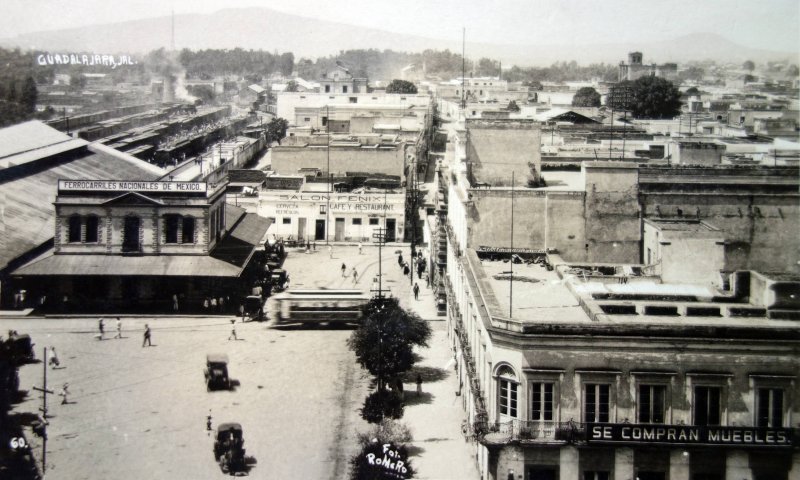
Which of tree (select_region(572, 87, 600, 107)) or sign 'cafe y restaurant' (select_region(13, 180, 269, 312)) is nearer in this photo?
sign 'cafe y restaurant' (select_region(13, 180, 269, 312))

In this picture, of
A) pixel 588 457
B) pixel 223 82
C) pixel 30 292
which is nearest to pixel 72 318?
pixel 30 292

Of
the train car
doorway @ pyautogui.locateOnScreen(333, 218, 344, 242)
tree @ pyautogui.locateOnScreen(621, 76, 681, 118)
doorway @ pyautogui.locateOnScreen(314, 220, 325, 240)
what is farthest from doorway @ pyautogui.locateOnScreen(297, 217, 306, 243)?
tree @ pyautogui.locateOnScreen(621, 76, 681, 118)

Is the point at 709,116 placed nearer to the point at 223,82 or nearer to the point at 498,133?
the point at 498,133

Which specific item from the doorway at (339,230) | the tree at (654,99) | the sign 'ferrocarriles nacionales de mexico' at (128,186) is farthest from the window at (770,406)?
the tree at (654,99)

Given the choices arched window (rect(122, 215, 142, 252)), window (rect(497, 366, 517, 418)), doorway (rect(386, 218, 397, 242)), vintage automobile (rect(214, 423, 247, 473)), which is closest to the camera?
window (rect(497, 366, 517, 418))

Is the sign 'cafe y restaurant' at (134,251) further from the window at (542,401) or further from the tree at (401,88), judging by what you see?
the tree at (401,88)

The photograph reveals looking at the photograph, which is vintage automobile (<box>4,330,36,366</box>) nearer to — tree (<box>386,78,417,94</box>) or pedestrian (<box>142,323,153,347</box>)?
pedestrian (<box>142,323,153,347</box>)
